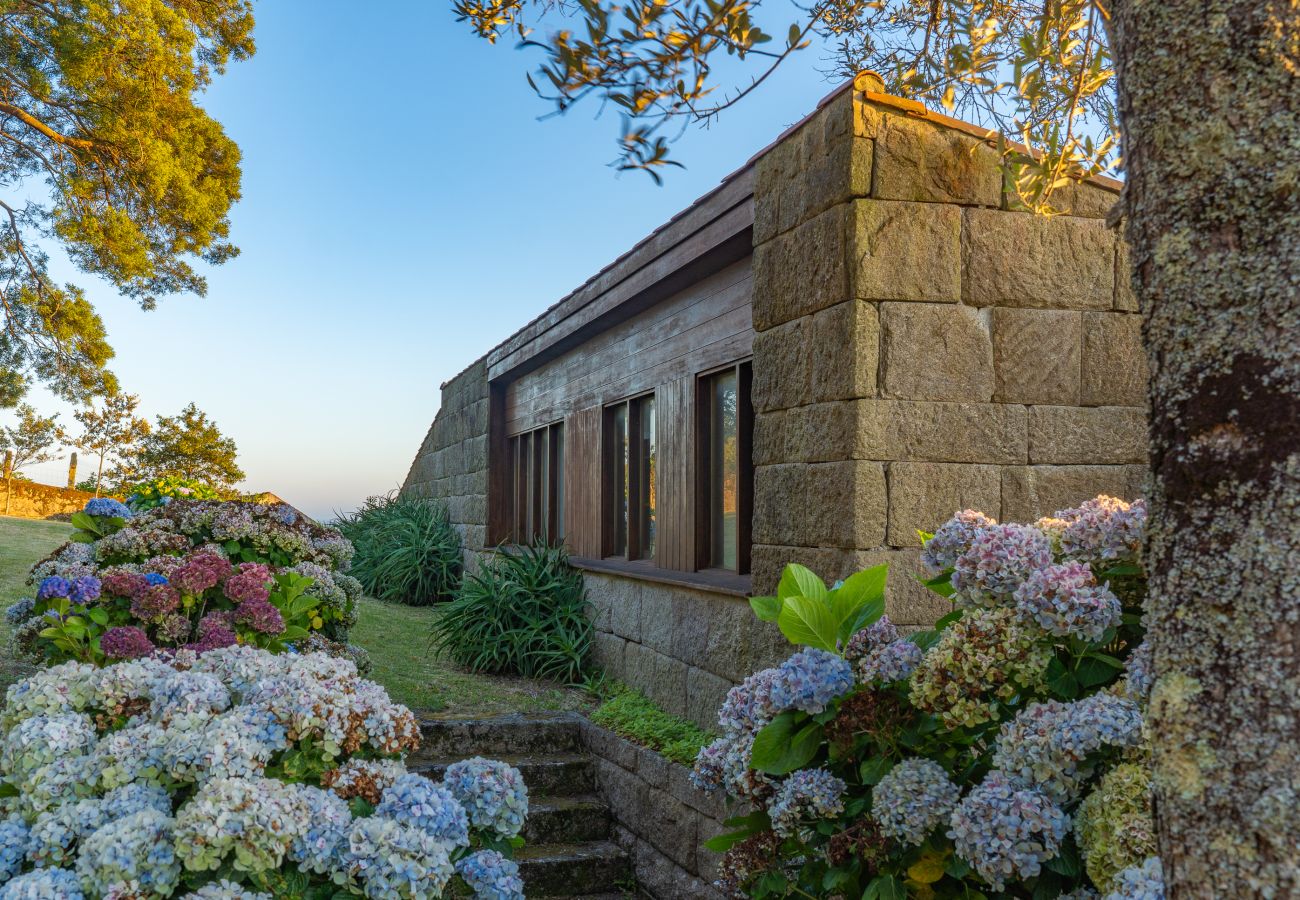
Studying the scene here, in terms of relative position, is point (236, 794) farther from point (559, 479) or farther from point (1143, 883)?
point (559, 479)

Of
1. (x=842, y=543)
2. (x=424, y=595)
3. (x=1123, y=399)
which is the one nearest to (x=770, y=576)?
(x=842, y=543)

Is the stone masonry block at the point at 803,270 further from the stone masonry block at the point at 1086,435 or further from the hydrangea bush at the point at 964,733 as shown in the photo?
the hydrangea bush at the point at 964,733

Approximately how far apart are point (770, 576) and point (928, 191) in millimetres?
1707

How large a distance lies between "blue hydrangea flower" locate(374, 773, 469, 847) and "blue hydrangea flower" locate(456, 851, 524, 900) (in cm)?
8

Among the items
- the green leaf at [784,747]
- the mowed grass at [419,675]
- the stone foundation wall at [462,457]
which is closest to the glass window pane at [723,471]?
the mowed grass at [419,675]

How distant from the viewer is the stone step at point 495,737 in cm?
515

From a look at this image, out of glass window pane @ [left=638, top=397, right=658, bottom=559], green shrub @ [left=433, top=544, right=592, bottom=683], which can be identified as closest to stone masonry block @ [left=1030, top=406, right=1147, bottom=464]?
glass window pane @ [left=638, top=397, right=658, bottom=559]

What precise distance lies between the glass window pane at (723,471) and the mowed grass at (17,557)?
403 centimetres

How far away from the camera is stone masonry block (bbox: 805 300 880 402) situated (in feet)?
11.9

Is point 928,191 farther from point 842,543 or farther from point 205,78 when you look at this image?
point 205,78

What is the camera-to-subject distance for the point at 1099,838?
197 centimetres

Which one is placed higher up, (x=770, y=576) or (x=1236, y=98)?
(x=1236, y=98)

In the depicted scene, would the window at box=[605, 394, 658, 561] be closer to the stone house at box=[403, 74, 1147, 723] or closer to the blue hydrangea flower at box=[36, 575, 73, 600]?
the stone house at box=[403, 74, 1147, 723]

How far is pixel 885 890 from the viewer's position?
2.26 m
